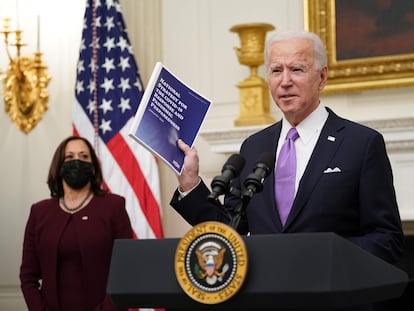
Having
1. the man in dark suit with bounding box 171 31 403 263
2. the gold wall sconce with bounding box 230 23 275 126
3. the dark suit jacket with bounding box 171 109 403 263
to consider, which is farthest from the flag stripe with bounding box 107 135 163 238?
the dark suit jacket with bounding box 171 109 403 263

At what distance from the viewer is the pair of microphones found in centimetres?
207

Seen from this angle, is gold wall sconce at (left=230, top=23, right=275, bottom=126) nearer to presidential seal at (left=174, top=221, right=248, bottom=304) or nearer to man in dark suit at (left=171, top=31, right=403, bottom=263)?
man in dark suit at (left=171, top=31, right=403, bottom=263)

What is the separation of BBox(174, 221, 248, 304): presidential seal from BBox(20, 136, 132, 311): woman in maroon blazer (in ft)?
10.3

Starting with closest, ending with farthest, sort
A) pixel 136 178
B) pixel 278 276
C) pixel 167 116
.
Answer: pixel 278 276, pixel 167 116, pixel 136 178

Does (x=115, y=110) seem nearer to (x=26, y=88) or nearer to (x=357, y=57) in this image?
(x=26, y=88)

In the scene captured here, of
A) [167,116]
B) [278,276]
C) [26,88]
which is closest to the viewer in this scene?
[278,276]

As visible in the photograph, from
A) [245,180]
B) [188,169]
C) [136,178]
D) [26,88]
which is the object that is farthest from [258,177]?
[26,88]

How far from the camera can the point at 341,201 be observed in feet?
8.25

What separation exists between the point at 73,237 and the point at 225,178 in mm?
3127

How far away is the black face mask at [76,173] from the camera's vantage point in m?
5.30

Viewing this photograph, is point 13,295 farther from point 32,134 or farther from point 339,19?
point 339,19

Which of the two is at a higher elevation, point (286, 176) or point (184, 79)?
point (184, 79)

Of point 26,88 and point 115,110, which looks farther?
point 26,88

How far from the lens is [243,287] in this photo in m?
1.86
